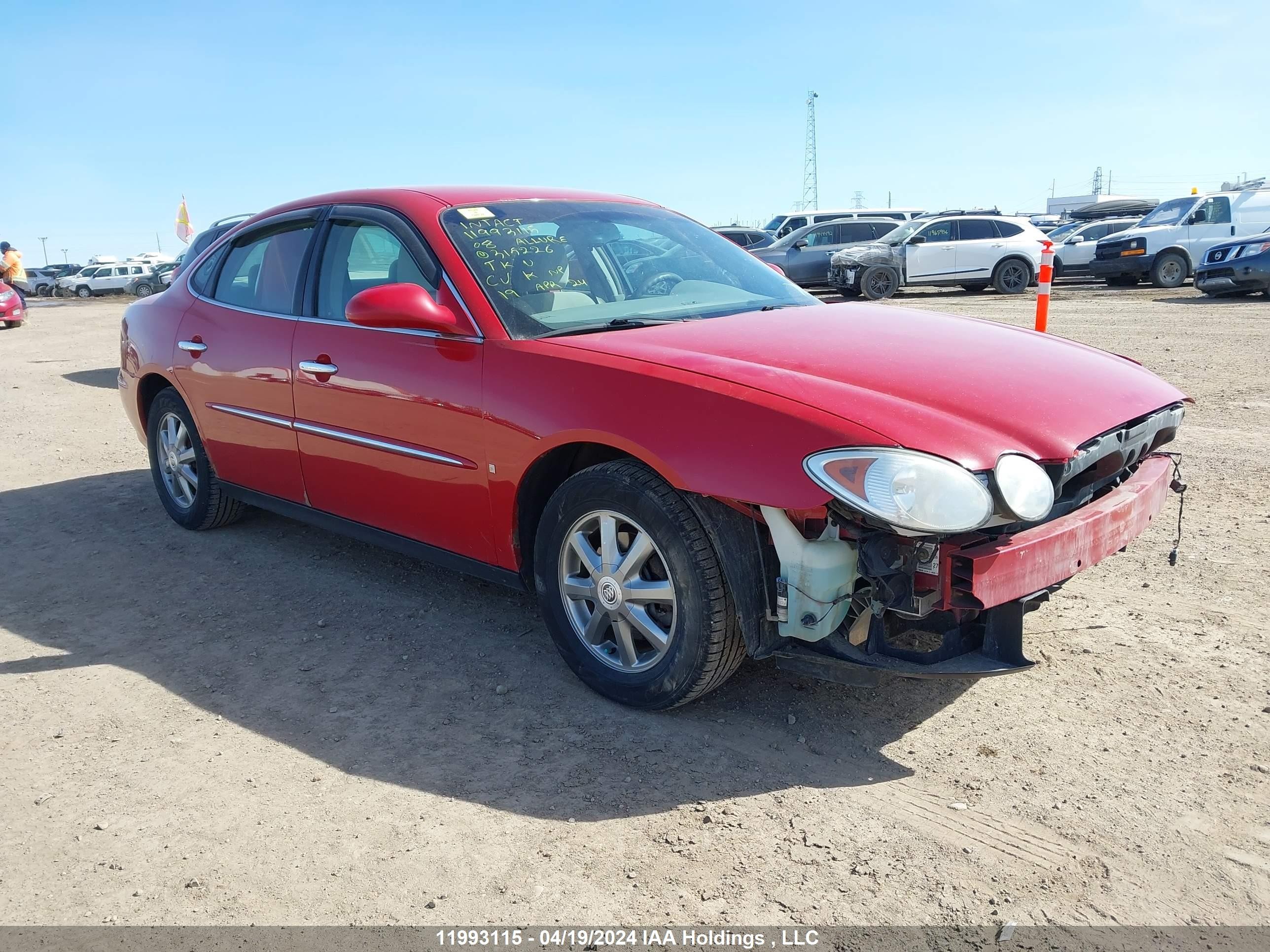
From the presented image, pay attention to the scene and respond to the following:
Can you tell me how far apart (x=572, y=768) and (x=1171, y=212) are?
20185 millimetres

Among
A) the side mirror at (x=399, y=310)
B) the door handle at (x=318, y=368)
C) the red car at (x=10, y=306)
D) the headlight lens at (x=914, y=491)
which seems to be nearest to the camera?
the headlight lens at (x=914, y=491)

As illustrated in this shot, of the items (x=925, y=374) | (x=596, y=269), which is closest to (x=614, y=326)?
(x=596, y=269)

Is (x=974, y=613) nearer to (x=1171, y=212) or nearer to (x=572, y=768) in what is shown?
(x=572, y=768)

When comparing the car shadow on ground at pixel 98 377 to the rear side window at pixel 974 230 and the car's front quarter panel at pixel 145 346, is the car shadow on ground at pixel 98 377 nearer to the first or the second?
the car's front quarter panel at pixel 145 346

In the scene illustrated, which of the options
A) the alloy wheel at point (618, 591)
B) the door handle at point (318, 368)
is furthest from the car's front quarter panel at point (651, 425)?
the door handle at point (318, 368)

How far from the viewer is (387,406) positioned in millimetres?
3855

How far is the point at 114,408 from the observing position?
388 inches

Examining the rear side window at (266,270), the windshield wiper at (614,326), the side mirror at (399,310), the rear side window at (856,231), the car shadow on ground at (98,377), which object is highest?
the rear side window at (856,231)

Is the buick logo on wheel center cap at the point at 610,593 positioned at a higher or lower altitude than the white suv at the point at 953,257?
lower

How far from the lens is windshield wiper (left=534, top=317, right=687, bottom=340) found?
11.6 feet

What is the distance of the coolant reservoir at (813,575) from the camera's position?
276cm

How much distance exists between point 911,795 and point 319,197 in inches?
139

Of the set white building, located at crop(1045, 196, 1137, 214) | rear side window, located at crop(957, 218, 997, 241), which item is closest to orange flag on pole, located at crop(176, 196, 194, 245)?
rear side window, located at crop(957, 218, 997, 241)

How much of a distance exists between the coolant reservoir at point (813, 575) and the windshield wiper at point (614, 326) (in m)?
1.07
